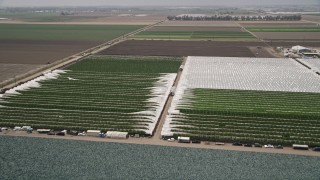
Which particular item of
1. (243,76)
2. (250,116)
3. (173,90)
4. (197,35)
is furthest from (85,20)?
(250,116)

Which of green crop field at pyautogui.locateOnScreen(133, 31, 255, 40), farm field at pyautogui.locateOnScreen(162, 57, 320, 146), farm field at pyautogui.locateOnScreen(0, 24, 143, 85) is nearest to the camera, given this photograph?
farm field at pyautogui.locateOnScreen(162, 57, 320, 146)

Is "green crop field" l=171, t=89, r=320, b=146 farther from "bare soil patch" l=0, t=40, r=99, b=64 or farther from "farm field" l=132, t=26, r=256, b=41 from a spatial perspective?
"farm field" l=132, t=26, r=256, b=41

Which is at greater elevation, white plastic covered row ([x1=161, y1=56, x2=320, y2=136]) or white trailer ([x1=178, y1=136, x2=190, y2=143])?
white plastic covered row ([x1=161, y1=56, x2=320, y2=136])

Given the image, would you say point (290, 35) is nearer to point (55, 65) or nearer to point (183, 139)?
point (55, 65)

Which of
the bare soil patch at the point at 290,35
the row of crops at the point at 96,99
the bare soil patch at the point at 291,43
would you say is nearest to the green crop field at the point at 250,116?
the row of crops at the point at 96,99

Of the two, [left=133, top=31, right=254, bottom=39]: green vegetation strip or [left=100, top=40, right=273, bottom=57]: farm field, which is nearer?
[left=100, top=40, right=273, bottom=57]: farm field

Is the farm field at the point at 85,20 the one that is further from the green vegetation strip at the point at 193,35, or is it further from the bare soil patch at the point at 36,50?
the bare soil patch at the point at 36,50

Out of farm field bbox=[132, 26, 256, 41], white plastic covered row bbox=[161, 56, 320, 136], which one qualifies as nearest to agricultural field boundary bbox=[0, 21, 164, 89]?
farm field bbox=[132, 26, 256, 41]
